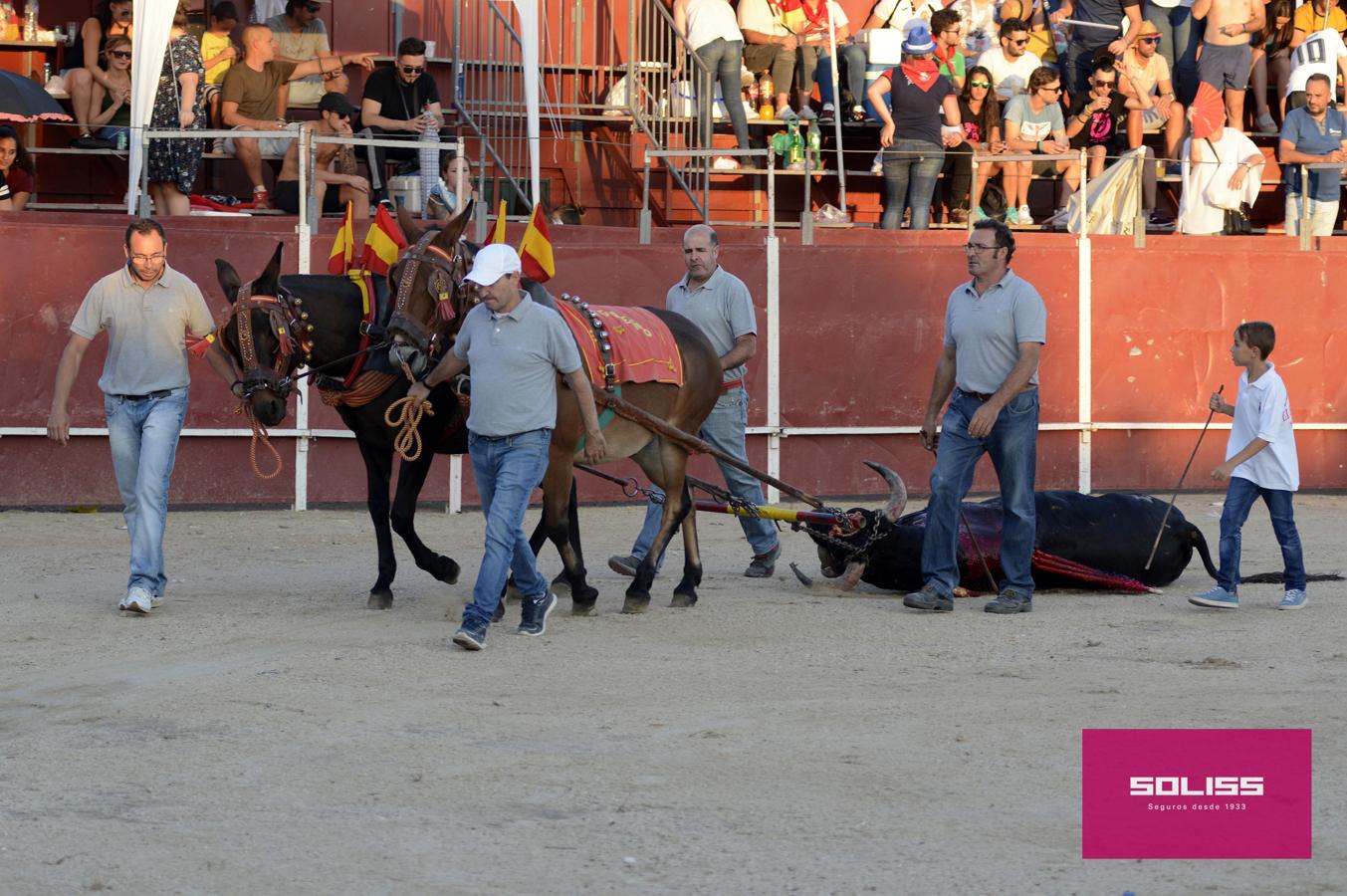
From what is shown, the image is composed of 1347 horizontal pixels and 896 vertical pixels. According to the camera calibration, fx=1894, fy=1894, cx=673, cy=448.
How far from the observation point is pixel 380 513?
983 centimetres

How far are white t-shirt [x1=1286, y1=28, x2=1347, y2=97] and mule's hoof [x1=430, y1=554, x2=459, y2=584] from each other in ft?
40.1

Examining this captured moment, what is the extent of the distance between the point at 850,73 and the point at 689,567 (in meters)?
9.27

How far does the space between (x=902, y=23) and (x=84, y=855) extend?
585 inches

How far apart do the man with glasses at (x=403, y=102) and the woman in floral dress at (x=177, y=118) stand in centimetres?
140

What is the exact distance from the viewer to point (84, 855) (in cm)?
550

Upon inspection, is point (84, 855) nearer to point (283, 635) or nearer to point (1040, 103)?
point (283, 635)

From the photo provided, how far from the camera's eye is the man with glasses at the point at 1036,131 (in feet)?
55.0

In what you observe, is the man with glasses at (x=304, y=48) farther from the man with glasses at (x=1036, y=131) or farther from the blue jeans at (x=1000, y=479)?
the blue jeans at (x=1000, y=479)

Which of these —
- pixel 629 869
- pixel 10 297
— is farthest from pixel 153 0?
pixel 629 869

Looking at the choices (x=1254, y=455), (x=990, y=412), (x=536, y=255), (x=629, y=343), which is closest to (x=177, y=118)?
(x=536, y=255)

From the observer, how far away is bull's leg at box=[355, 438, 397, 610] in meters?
9.80

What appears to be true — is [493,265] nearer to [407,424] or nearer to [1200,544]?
[407,424]

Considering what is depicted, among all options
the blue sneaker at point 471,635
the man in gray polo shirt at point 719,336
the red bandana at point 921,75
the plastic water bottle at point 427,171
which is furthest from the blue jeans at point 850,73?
the blue sneaker at point 471,635

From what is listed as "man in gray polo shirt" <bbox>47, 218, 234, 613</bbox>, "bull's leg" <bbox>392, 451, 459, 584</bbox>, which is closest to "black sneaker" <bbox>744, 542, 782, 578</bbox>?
"bull's leg" <bbox>392, 451, 459, 584</bbox>
